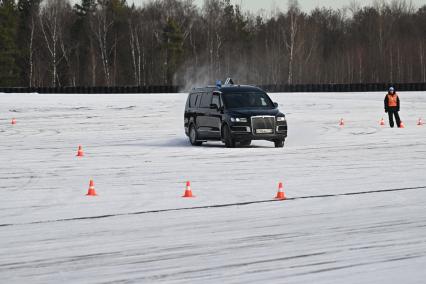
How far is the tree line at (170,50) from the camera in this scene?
11475 cm

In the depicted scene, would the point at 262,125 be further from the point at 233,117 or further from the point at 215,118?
the point at 215,118

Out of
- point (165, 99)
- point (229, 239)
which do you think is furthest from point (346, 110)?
point (229, 239)

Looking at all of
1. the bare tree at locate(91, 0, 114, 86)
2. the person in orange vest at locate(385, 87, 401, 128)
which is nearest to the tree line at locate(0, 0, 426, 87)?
the bare tree at locate(91, 0, 114, 86)

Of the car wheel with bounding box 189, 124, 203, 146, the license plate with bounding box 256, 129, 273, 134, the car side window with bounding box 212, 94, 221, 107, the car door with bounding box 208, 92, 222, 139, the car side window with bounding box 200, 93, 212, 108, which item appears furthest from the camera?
the car wheel with bounding box 189, 124, 203, 146

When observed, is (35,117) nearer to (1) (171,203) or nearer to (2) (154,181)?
(2) (154,181)

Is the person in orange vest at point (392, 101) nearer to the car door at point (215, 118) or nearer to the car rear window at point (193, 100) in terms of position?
the car rear window at point (193, 100)

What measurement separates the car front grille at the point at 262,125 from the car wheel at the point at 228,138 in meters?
0.74

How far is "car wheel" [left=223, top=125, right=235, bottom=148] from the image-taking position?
27828 mm

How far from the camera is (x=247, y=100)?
2908 centimetres

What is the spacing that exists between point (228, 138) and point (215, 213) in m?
14.7

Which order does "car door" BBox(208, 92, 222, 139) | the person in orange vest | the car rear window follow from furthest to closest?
the person in orange vest, the car rear window, "car door" BBox(208, 92, 222, 139)

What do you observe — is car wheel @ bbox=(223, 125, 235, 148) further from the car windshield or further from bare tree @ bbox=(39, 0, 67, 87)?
bare tree @ bbox=(39, 0, 67, 87)

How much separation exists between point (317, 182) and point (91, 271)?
30.6 ft

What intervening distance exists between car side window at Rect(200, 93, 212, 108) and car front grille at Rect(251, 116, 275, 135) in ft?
7.22
